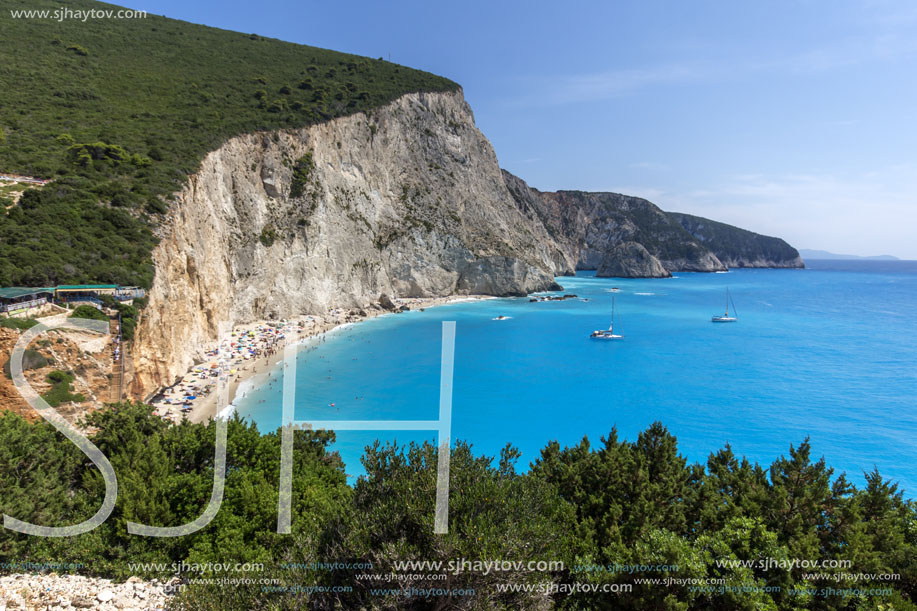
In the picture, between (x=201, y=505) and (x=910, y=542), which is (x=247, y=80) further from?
(x=910, y=542)

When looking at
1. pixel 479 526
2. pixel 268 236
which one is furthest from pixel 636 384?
pixel 268 236

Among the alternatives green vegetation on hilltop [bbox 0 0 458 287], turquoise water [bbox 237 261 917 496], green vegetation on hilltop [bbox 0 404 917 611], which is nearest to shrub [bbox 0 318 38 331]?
green vegetation on hilltop [bbox 0 0 458 287]

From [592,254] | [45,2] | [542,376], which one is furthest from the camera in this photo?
[592,254]

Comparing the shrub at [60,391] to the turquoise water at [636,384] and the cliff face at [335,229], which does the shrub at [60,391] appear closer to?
the cliff face at [335,229]

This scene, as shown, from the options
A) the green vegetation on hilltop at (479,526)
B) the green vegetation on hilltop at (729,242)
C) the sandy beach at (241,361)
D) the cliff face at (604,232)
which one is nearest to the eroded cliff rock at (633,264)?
the cliff face at (604,232)

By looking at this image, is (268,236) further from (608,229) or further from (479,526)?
(608,229)

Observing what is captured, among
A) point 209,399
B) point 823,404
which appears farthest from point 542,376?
point 209,399

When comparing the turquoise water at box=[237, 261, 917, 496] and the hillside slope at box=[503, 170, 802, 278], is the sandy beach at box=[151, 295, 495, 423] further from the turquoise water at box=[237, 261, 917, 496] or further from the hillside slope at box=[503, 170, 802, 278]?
the hillside slope at box=[503, 170, 802, 278]

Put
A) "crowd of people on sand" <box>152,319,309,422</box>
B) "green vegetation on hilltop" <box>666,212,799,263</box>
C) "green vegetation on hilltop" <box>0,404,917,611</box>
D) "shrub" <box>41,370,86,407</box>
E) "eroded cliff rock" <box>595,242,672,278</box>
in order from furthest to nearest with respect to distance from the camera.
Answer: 1. "green vegetation on hilltop" <box>666,212,799,263</box>
2. "eroded cliff rock" <box>595,242,672,278</box>
3. "crowd of people on sand" <box>152,319,309,422</box>
4. "shrub" <box>41,370,86,407</box>
5. "green vegetation on hilltop" <box>0,404,917,611</box>
